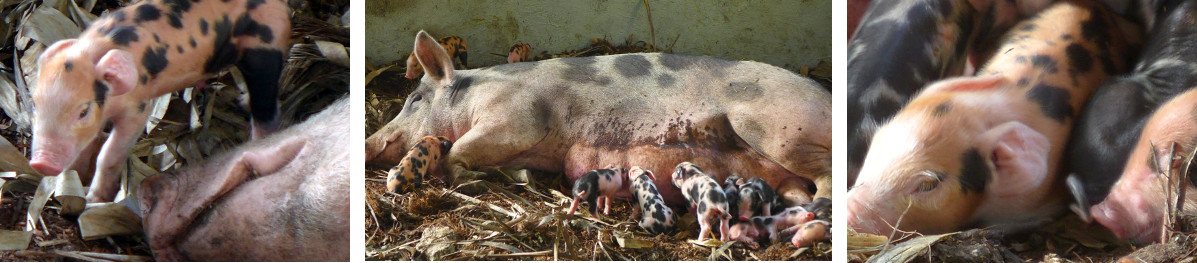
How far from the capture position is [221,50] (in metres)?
1.65

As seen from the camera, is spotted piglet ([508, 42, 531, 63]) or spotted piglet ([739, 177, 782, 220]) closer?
spotted piglet ([739, 177, 782, 220])

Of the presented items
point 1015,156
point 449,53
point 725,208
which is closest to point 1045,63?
point 1015,156

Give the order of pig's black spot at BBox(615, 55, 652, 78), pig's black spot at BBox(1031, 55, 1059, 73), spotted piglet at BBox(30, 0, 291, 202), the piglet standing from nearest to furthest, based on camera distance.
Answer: spotted piglet at BBox(30, 0, 291, 202)
the piglet standing
pig's black spot at BBox(1031, 55, 1059, 73)
pig's black spot at BBox(615, 55, 652, 78)

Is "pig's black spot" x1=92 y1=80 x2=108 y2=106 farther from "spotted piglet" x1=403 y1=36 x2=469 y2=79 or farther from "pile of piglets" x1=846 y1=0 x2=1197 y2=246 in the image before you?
"pile of piglets" x1=846 y1=0 x2=1197 y2=246

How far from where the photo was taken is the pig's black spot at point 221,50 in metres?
1.64

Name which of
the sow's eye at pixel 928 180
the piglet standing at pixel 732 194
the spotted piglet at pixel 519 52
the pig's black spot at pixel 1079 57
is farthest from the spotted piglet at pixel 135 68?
the pig's black spot at pixel 1079 57

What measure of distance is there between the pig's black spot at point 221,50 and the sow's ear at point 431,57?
0.32m

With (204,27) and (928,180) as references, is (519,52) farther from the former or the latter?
(928,180)

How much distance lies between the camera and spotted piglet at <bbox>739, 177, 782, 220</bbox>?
1.60m

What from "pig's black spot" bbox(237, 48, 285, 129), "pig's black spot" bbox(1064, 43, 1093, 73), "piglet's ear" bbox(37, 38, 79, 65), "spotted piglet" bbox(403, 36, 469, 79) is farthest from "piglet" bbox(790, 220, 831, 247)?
"piglet's ear" bbox(37, 38, 79, 65)

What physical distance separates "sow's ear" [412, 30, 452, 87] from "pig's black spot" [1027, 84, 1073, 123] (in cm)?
109

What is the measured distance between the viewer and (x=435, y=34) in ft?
5.55

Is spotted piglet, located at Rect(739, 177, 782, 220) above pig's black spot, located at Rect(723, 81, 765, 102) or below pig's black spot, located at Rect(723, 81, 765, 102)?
below

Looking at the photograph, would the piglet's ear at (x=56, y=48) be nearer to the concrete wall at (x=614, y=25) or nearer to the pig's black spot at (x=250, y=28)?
the pig's black spot at (x=250, y=28)
